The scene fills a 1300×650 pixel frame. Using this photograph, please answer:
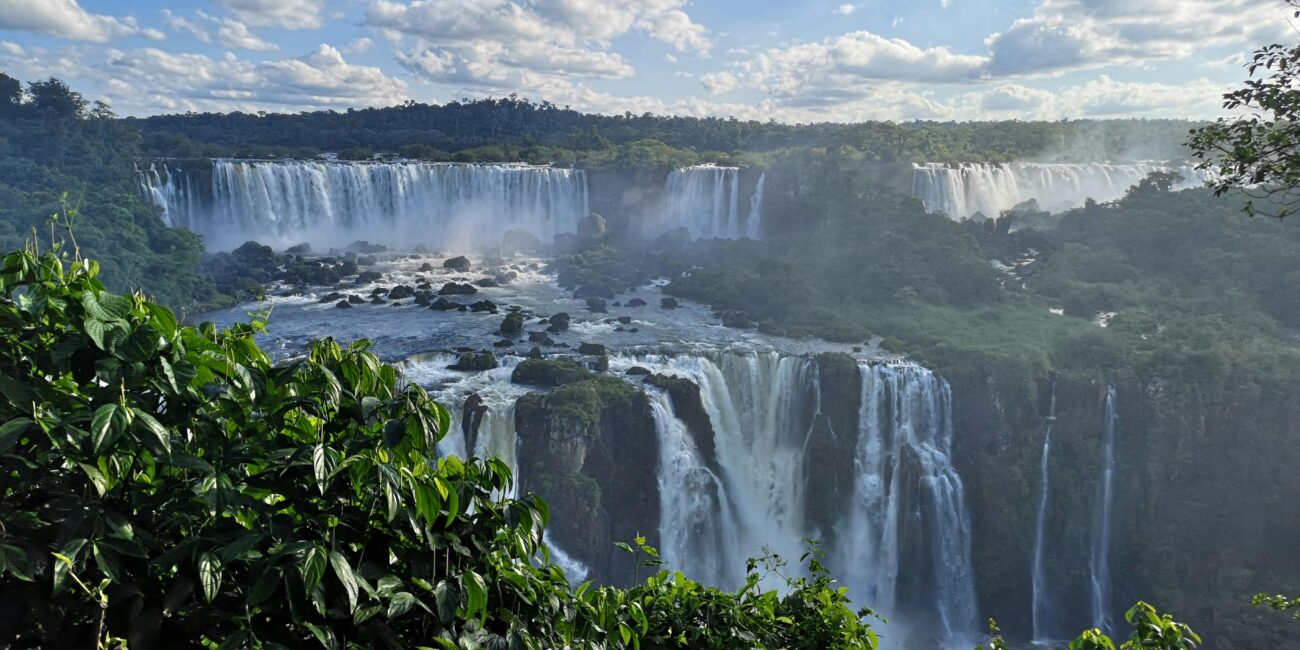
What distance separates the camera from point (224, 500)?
8.20ft

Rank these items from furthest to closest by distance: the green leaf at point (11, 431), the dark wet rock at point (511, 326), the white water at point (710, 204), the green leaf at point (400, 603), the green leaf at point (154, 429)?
the white water at point (710, 204) < the dark wet rock at point (511, 326) < the green leaf at point (400, 603) < the green leaf at point (154, 429) < the green leaf at point (11, 431)

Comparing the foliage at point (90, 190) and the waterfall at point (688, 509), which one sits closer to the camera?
the waterfall at point (688, 509)

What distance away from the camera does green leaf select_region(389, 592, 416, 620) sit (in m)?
2.58

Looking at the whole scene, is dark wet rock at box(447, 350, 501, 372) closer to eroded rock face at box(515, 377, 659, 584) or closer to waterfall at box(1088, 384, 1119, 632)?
eroded rock face at box(515, 377, 659, 584)

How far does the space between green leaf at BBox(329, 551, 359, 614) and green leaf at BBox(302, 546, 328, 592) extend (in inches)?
1.1

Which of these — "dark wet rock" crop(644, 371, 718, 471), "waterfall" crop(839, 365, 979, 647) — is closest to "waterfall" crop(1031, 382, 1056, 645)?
"waterfall" crop(839, 365, 979, 647)

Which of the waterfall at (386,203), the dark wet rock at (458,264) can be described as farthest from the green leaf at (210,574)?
the waterfall at (386,203)

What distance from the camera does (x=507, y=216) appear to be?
41.2 metres

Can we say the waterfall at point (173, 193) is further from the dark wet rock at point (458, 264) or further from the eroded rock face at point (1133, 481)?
the eroded rock face at point (1133, 481)

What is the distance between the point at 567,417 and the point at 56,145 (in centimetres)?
2482

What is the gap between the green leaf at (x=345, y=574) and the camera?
7.97 ft

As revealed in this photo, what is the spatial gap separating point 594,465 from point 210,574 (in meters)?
16.1

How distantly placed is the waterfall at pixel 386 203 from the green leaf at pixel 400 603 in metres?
37.6

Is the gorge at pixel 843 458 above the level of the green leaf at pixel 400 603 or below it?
below
